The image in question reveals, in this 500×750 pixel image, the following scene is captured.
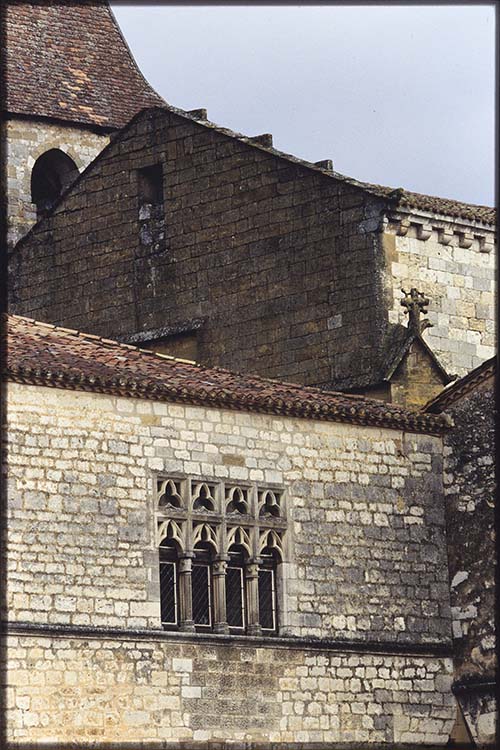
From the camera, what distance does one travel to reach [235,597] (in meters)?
22.4

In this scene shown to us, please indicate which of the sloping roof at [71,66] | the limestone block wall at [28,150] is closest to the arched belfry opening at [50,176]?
the limestone block wall at [28,150]

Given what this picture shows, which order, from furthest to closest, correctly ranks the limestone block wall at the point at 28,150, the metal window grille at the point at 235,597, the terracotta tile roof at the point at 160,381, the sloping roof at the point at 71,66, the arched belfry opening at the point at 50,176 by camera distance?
the arched belfry opening at the point at 50,176
the sloping roof at the point at 71,66
the limestone block wall at the point at 28,150
the metal window grille at the point at 235,597
the terracotta tile roof at the point at 160,381

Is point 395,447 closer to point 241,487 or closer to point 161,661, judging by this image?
point 241,487

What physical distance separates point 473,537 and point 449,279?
517cm

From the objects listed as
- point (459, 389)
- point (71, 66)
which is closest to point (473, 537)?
point (459, 389)

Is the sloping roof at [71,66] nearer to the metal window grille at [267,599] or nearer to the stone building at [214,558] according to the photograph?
the stone building at [214,558]

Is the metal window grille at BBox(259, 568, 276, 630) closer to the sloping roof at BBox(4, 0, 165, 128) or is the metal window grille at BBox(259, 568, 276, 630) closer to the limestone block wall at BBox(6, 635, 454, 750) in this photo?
the limestone block wall at BBox(6, 635, 454, 750)

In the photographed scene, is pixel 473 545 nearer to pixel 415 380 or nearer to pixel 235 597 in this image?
pixel 415 380

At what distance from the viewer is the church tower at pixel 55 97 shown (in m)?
35.0

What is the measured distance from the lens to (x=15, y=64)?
35438 millimetres

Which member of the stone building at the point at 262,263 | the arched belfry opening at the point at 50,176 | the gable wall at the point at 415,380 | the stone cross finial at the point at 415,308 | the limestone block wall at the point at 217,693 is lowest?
the limestone block wall at the point at 217,693

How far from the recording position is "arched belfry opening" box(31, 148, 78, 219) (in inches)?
1403

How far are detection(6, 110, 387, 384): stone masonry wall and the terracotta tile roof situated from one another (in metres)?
3.02

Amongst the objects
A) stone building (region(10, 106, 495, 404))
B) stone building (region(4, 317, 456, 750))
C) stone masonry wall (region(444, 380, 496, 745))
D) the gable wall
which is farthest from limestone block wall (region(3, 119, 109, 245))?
stone masonry wall (region(444, 380, 496, 745))
